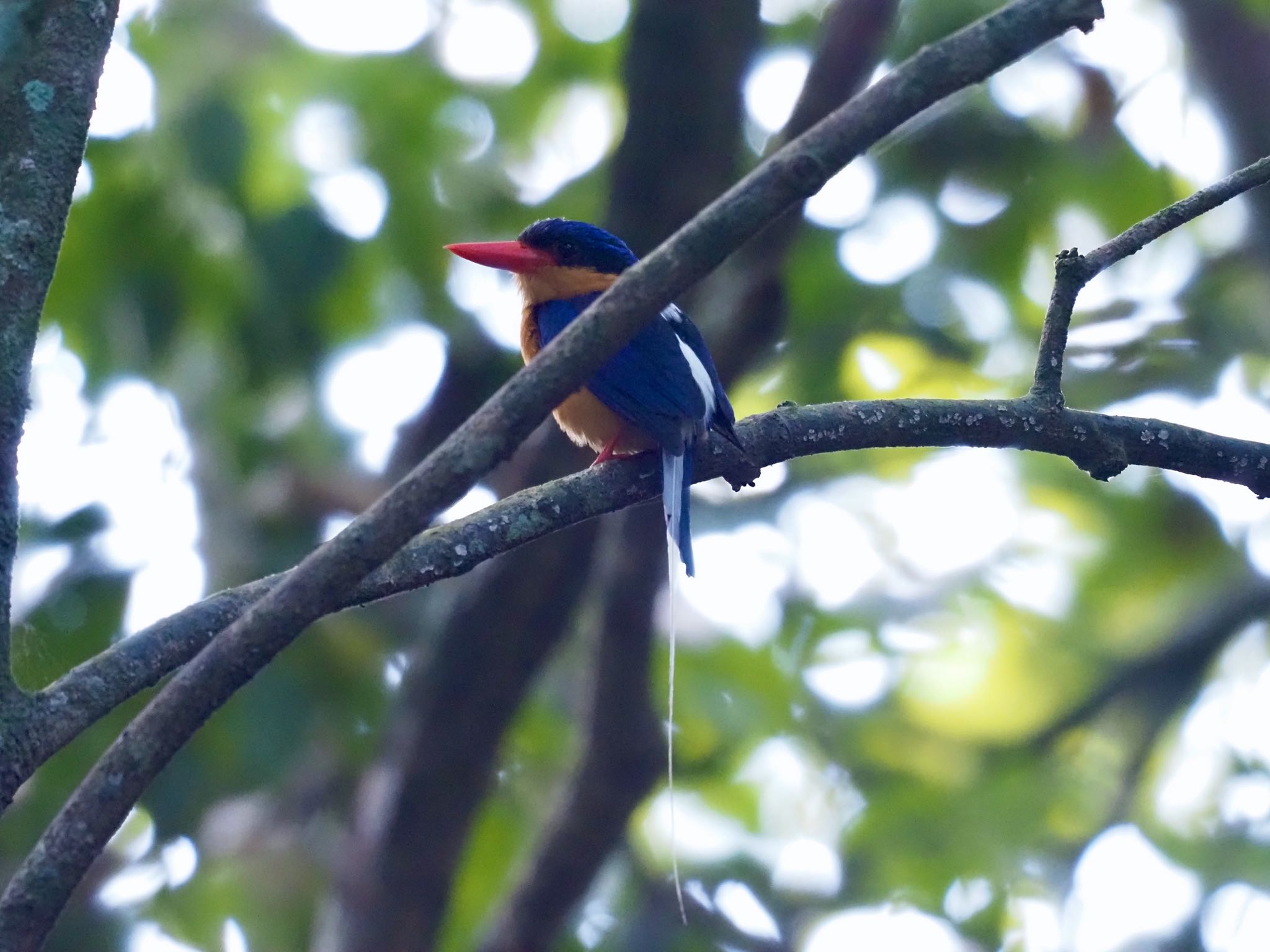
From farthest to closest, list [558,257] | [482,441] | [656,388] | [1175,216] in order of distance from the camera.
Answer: [558,257], [656,388], [1175,216], [482,441]

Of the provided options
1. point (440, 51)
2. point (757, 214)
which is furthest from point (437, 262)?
point (757, 214)

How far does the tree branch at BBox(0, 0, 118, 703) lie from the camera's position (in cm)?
190

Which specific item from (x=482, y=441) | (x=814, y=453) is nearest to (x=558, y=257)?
(x=814, y=453)

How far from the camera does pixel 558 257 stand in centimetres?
407

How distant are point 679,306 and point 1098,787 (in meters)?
3.05

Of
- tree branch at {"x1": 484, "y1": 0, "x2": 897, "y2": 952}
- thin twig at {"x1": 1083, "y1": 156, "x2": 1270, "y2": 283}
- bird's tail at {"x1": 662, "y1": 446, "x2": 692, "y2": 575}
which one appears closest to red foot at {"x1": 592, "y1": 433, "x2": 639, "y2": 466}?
bird's tail at {"x1": 662, "y1": 446, "x2": 692, "y2": 575}

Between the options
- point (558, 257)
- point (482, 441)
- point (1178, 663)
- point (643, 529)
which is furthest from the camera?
point (1178, 663)

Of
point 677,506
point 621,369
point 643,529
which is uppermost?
point 643,529

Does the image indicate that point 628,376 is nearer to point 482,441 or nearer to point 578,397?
point 578,397

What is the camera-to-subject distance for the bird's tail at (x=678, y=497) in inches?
114

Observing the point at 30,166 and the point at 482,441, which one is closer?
the point at 482,441

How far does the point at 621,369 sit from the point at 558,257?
809mm

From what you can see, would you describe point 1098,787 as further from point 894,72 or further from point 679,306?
point 894,72

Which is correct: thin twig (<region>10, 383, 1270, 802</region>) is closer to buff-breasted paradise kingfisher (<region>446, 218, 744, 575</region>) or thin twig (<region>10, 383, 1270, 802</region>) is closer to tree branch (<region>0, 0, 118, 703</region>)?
buff-breasted paradise kingfisher (<region>446, 218, 744, 575</region>)
